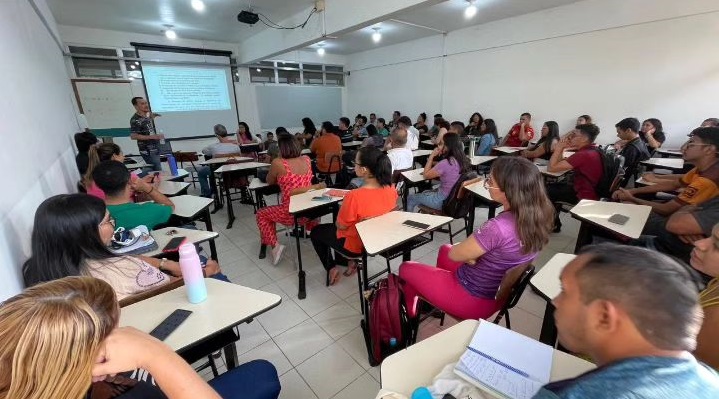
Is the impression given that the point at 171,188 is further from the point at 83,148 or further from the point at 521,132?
the point at 521,132

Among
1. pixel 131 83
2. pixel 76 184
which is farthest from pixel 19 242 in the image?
pixel 131 83

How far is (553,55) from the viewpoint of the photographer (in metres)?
5.92

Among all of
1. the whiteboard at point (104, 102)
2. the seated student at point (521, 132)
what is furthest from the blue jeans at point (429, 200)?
the whiteboard at point (104, 102)

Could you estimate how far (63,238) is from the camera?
1.19 meters

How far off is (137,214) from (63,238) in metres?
0.97

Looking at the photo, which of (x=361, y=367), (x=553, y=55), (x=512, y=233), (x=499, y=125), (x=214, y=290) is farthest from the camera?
(x=499, y=125)

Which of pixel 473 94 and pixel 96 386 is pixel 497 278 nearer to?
pixel 96 386

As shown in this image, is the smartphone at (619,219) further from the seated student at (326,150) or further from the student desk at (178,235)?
the seated student at (326,150)

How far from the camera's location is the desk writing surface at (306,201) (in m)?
2.56

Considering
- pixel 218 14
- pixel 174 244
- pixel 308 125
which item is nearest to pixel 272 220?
pixel 174 244

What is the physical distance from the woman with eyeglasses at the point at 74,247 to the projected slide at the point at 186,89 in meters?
7.37

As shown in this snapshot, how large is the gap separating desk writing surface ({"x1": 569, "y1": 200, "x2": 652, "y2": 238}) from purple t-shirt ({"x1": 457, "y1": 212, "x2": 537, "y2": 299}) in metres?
1.02

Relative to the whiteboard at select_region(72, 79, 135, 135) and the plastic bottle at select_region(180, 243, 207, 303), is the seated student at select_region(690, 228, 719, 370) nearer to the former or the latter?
the plastic bottle at select_region(180, 243, 207, 303)

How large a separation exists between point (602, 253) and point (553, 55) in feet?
22.6
